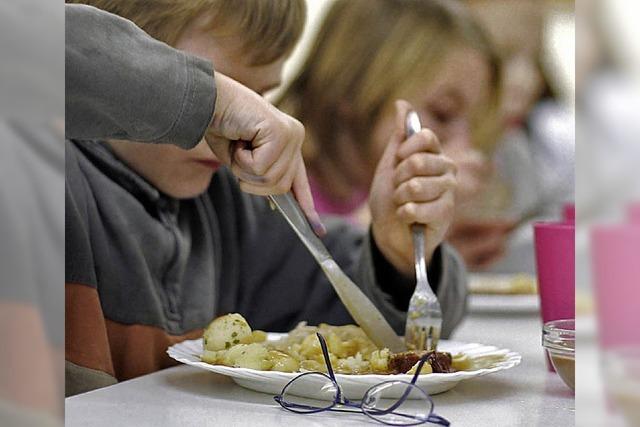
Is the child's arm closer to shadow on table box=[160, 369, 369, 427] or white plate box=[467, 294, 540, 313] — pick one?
shadow on table box=[160, 369, 369, 427]

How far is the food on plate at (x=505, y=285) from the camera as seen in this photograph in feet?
5.56

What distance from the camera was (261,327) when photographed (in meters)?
1.04

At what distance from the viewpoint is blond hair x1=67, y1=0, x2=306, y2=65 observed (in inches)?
28.0

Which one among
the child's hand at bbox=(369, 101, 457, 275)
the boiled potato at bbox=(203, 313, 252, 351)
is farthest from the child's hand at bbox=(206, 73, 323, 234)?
the child's hand at bbox=(369, 101, 457, 275)

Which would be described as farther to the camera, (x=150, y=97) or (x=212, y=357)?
(x=212, y=357)

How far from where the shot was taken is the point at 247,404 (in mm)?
702

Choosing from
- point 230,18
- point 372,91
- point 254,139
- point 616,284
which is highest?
point 372,91

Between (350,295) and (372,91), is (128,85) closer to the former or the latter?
(350,295)

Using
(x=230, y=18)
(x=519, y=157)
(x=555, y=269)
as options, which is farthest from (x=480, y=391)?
(x=519, y=157)

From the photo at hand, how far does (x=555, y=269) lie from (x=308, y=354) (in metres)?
0.29

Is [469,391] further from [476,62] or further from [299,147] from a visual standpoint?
[476,62]

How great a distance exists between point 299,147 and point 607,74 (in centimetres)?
35

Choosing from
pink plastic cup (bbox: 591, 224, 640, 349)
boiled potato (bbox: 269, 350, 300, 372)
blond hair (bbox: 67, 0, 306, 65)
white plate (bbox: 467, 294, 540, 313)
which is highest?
blond hair (bbox: 67, 0, 306, 65)

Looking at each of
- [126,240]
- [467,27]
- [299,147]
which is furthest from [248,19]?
[467,27]
